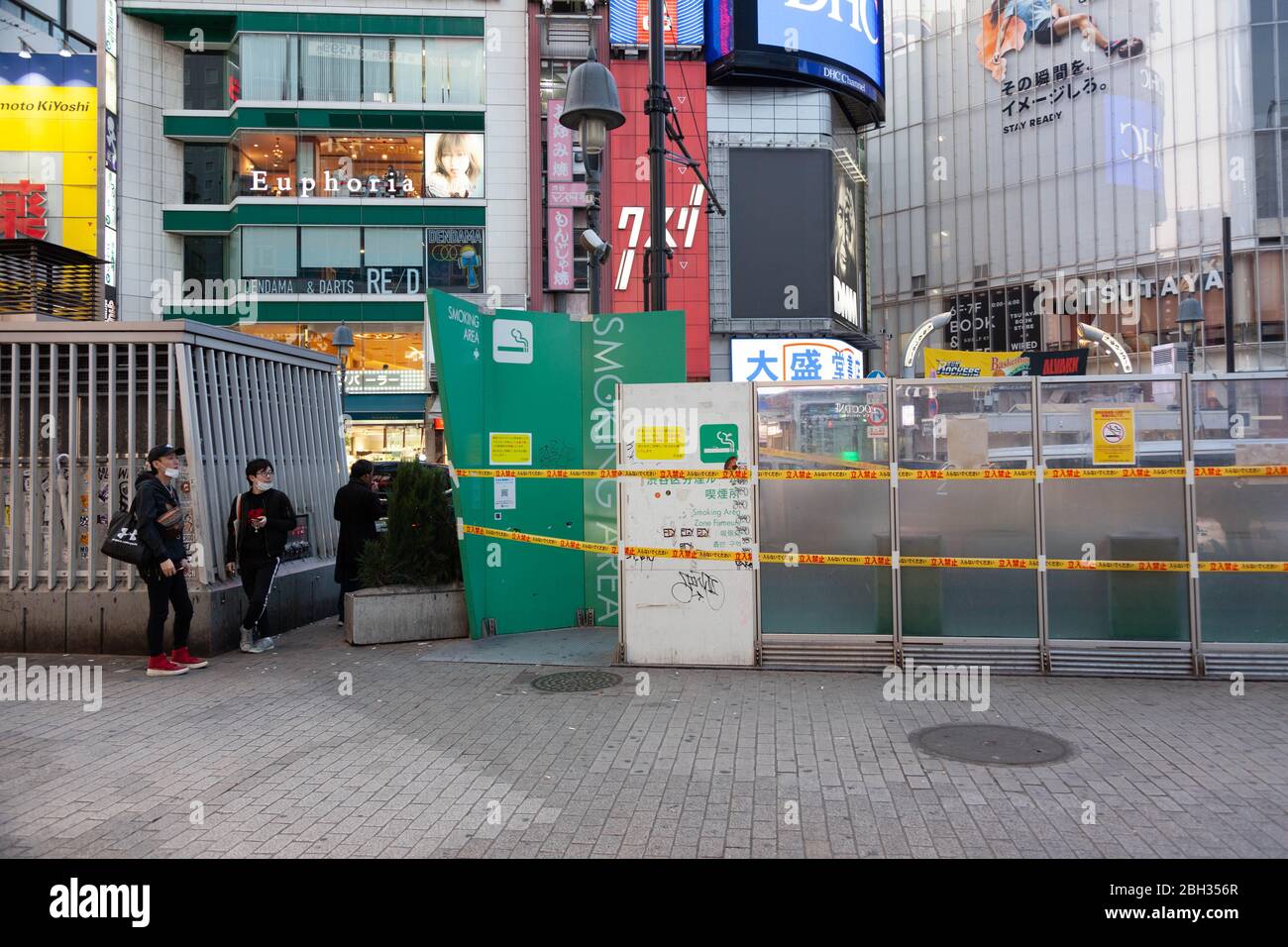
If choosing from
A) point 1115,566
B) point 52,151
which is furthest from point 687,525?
point 52,151

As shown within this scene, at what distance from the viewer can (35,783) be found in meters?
5.00

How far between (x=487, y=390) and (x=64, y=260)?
4.79 m

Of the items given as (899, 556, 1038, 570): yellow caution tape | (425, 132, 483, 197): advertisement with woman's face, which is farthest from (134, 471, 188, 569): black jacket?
(425, 132, 483, 197): advertisement with woman's face

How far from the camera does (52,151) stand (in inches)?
1189

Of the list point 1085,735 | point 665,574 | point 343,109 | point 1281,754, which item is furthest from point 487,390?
point 343,109

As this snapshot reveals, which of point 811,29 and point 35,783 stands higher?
point 811,29

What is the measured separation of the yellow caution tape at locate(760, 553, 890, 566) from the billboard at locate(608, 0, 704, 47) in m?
29.0

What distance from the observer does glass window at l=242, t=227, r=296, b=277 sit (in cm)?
3120

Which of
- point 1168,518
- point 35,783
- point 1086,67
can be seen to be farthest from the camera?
point 1086,67

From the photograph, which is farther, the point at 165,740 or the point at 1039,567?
the point at 1039,567

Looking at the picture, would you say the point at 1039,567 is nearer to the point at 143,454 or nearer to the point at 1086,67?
the point at 143,454

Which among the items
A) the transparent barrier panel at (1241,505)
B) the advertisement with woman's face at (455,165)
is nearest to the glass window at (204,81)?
the advertisement with woman's face at (455,165)

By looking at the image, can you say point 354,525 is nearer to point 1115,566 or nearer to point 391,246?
point 1115,566

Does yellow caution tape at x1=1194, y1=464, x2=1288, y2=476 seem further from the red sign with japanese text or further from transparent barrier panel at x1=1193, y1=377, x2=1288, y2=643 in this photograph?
the red sign with japanese text
